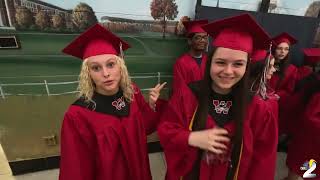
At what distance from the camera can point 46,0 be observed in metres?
2.11

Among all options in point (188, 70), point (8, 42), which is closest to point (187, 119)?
point (188, 70)

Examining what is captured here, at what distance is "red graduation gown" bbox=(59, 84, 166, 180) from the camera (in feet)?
4.78

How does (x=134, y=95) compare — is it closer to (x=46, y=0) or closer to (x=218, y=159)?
(x=218, y=159)

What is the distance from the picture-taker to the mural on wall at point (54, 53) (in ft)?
7.02

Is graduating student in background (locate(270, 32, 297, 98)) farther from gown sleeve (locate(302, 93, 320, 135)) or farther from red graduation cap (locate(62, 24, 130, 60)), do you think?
red graduation cap (locate(62, 24, 130, 60))

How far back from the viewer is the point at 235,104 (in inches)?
53.2

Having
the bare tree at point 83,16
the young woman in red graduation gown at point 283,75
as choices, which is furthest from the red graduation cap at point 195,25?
the bare tree at point 83,16

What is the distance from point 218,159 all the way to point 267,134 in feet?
1.09

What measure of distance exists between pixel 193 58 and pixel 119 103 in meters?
1.33

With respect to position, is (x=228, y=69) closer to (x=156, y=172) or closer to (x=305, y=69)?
(x=156, y=172)

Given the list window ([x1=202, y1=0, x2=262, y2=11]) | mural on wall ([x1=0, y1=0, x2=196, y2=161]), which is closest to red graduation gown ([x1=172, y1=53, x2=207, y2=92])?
mural on wall ([x1=0, y1=0, x2=196, y2=161])

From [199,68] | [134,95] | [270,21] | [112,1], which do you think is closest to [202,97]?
[134,95]

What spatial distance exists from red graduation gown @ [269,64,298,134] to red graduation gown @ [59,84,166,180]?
5.89 feet

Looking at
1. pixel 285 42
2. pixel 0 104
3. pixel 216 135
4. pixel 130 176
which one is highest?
pixel 285 42
